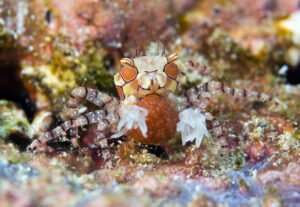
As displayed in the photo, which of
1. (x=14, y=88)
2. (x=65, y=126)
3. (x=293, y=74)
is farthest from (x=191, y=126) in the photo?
(x=14, y=88)

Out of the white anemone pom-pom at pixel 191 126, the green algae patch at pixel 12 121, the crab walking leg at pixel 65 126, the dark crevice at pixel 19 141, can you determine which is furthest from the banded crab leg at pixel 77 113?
the white anemone pom-pom at pixel 191 126

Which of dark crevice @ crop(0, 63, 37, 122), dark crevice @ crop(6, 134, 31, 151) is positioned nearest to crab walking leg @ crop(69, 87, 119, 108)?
dark crevice @ crop(6, 134, 31, 151)

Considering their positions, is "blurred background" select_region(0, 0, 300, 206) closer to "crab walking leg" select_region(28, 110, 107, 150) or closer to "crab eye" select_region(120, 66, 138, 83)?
"crab walking leg" select_region(28, 110, 107, 150)

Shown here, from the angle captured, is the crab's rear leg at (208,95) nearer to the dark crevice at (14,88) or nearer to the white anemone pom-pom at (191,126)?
the white anemone pom-pom at (191,126)

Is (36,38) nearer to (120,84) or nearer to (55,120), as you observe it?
(55,120)

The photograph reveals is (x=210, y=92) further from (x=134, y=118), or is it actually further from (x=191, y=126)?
(x=134, y=118)

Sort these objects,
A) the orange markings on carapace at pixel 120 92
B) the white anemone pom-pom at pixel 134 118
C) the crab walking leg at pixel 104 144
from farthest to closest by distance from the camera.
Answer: the orange markings on carapace at pixel 120 92 < the crab walking leg at pixel 104 144 < the white anemone pom-pom at pixel 134 118

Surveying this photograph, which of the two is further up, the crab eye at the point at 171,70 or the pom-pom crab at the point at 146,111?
the crab eye at the point at 171,70

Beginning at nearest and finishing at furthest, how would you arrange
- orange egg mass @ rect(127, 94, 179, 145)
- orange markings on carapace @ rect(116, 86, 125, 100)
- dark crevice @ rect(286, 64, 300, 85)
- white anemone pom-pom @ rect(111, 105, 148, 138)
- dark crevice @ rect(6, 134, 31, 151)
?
white anemone pom-pom @ rect(111, 105, 148, 138) < orange egg mass @ rect(127, 94, 179, 145) < dark crevice @ rect(6, 134, 31, 151) < orange markings on carapace @ rect(116, 86, 125, 100) < dark crevice @ rect(286, 64, 300, 85)
